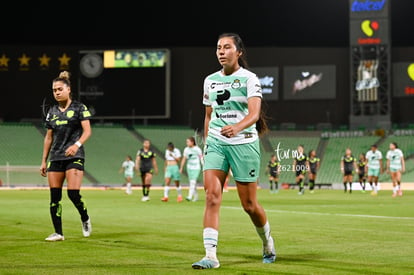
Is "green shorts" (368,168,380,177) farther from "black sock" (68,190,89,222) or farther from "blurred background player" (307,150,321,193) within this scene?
"black sock" (68,190,89,222)

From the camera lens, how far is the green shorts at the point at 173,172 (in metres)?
28.1

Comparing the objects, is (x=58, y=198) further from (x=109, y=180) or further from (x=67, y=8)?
(x=67, y=8)

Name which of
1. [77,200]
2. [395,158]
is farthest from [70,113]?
[395,158]

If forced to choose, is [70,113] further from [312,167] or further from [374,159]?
[312,167]

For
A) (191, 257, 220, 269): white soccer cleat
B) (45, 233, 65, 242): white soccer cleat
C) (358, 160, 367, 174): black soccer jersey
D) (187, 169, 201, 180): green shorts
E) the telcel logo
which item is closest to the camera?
(191, 257, 220, 269): white soccer cleat

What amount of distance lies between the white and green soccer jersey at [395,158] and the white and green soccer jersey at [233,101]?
24898mm

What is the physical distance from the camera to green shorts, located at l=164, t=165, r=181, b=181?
28.1 meters

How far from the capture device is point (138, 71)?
56.6 m

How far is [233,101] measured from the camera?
8047 mm

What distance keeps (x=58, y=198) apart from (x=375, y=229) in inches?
220

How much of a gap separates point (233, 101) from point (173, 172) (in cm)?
2033

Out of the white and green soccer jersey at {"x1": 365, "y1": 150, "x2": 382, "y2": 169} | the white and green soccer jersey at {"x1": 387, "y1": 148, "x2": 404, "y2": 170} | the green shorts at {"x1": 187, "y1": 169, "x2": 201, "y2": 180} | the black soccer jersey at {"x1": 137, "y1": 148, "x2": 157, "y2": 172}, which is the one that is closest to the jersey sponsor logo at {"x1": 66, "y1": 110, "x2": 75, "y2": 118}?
the green shorts at {"x1": 187, "y1": 169, "x2": 201, "y2": 180}

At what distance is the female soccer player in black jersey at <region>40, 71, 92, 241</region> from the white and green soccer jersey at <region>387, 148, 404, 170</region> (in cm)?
2261

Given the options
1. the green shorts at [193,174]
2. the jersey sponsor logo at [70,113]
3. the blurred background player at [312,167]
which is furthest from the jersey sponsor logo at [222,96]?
the blurred background player at [312,167]
